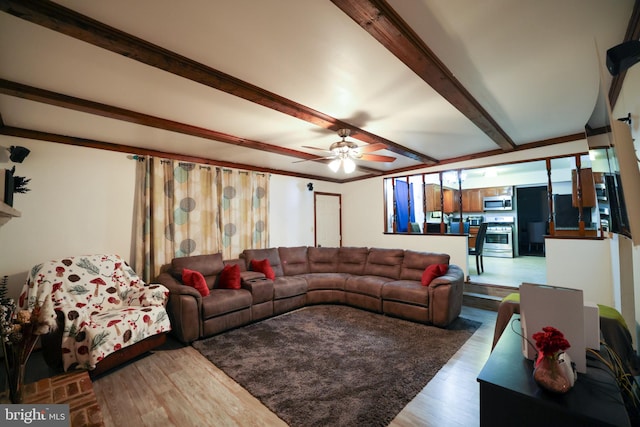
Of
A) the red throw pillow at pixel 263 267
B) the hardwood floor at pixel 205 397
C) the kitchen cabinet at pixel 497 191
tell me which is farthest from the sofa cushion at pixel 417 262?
the kitchen cabinet at pixel 497 191

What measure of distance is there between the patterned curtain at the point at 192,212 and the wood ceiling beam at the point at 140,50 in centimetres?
235

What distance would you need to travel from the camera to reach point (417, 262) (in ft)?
13.8

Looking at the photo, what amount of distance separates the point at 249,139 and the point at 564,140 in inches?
178

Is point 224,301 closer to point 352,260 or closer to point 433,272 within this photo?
point 352,260

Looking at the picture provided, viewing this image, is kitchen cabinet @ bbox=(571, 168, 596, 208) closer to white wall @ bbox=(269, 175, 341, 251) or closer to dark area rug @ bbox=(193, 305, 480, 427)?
dark area rug @ bbox=(193, 305, 480, 427)

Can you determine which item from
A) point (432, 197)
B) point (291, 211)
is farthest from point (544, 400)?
point (432, 197)

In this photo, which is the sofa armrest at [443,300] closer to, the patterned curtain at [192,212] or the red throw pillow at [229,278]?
the red throw pillow at [229,278]

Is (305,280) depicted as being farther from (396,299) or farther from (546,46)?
(546,46)

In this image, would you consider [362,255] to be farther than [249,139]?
Yes

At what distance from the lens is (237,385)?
7.36 feet

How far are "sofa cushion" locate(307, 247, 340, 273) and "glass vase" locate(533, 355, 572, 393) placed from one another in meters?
3.98

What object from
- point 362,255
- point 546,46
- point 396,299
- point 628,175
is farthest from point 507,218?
point 628,175

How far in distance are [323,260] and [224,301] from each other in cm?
223

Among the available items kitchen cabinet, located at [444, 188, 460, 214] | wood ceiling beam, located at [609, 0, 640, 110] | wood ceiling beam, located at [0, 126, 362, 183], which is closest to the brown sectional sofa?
wood ceiling beam, located at [0, 126, 362, 183]
